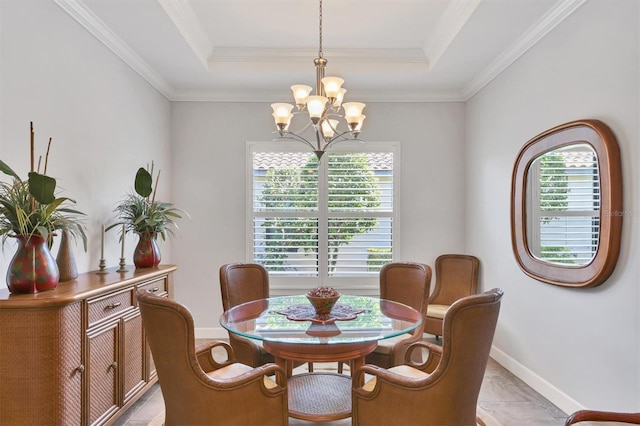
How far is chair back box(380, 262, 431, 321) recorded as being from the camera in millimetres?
3154

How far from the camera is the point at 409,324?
2371 mm

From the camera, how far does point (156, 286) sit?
10.0 feet

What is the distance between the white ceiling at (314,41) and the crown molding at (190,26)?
10mm

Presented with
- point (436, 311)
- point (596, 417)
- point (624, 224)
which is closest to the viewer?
point (596, 417)

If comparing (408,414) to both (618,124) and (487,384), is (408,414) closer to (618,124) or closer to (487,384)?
(487,384)

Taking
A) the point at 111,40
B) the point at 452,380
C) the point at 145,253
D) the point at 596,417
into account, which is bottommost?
the point at 596,417

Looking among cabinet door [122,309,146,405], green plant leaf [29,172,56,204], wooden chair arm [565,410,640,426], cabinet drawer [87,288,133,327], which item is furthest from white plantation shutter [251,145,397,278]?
wooden chair arm [565,410,640,426]

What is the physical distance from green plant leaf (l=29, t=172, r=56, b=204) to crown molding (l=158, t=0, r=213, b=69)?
4.96 ft

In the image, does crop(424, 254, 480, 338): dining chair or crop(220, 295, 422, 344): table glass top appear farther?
crop(424, 254, 480, 338): dining chair

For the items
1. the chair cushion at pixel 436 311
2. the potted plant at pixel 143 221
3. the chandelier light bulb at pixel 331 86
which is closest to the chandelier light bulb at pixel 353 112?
the chandelier light bulb at pixel 331 86

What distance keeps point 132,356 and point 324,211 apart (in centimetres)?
248

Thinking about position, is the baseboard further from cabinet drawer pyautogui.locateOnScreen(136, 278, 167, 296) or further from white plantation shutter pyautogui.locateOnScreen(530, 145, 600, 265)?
cabinet drawer pyautogui.locateOnScreen(136, 278, 167, 296)

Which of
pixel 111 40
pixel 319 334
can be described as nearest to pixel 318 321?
pixel 319 334

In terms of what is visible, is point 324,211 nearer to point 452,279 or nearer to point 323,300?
point 452,279
